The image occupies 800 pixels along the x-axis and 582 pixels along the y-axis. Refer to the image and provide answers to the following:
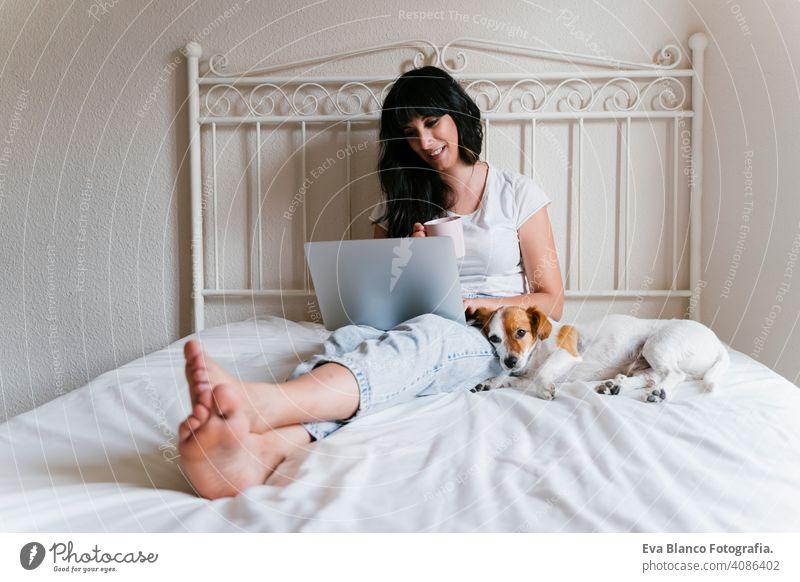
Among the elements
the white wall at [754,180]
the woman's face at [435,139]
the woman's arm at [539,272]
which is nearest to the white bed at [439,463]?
the white wall at [754,180]

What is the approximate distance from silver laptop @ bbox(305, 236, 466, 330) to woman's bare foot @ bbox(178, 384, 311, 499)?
0.41m

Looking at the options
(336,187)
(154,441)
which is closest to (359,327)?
(154,441)

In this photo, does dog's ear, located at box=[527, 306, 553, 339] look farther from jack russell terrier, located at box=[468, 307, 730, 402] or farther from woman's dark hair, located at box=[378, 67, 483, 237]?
woman's dark hair, located at box=[378, 67, 483, 237]

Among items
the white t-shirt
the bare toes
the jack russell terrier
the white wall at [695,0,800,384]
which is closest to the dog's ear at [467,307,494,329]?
the jack russell terrier

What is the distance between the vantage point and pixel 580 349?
1.08 meters

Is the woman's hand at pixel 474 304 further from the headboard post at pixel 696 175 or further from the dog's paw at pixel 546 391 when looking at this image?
the headboard post at pixel 696 175

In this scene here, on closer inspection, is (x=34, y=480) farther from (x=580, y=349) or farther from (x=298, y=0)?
(x=298, y=0)

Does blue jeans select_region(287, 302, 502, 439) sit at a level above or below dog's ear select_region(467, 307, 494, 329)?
below

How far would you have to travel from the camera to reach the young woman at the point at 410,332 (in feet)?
2.17

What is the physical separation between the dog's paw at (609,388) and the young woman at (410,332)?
0.55 feet

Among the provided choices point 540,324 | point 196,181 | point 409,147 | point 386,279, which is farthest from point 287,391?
point 196,181

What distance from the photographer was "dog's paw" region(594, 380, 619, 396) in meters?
0.97

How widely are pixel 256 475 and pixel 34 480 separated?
24 centimetres

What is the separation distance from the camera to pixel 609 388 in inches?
38.3
